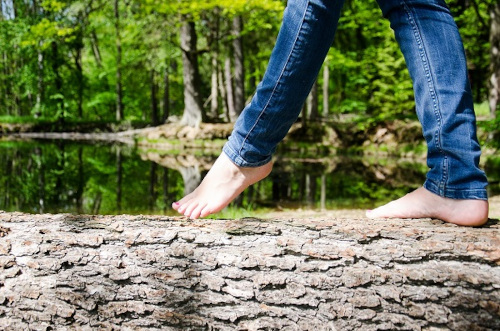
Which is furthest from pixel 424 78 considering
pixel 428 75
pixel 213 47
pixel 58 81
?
pixel 58 81

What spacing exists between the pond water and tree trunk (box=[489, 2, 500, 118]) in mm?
2069

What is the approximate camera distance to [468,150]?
51.1 inches

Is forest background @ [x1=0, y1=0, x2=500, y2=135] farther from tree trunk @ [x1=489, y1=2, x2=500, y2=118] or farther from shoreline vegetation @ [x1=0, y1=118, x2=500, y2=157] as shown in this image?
shoreline vegetation @ [x1=0, y1=118, x2=500, y2=157]

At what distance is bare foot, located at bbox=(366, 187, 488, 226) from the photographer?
1.30m

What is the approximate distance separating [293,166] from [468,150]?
8.94m

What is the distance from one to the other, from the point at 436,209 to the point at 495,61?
39.1 feet

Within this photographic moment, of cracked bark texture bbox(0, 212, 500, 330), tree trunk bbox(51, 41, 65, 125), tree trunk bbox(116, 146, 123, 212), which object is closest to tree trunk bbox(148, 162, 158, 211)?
tree trunk bbox(116, 146, 123, 212)

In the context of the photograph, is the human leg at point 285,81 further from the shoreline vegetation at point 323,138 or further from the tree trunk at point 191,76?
the tree trunk at point 191,76

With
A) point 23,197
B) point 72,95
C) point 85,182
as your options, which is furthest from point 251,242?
point 72,95

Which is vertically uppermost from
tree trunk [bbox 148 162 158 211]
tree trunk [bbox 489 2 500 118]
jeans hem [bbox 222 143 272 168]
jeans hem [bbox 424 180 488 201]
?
tree trunk [bbox 489 2 500 118]

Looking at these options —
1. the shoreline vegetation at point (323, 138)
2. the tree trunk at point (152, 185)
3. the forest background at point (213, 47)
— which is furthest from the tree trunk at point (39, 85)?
the tree trunk at point (152, 185)

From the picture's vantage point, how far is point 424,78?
1326mm

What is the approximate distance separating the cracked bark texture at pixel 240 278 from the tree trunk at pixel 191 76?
1412cm

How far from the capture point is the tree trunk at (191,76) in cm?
1487
